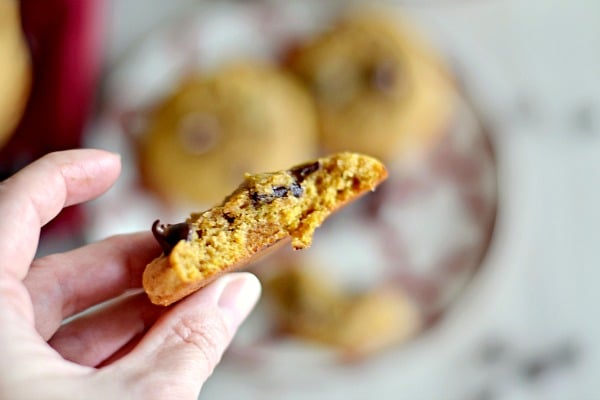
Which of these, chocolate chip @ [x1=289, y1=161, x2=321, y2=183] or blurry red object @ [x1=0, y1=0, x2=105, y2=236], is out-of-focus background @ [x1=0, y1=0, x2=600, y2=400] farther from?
chocolate chip @ [x1=289, y1=161, x2=321, y2=183]

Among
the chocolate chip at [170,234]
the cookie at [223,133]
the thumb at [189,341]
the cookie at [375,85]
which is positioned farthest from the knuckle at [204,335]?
the cookie at [375,85]

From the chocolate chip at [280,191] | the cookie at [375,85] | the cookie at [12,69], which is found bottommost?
the cookie at [12,69]

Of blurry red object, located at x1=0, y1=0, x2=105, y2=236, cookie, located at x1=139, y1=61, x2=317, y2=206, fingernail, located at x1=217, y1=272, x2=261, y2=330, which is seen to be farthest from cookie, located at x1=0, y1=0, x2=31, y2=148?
fingernail, located at x1=217, y1=272, x2=261, y2=330

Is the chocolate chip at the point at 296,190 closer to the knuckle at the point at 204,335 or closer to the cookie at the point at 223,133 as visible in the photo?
the knuckle at the point at 204,335

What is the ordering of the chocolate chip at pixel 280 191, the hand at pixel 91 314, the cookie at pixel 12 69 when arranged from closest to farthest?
1. the hand at pixel 91 314
2. the chocolate chip at pixel 280 191
3. the cookie at pixel 12 69

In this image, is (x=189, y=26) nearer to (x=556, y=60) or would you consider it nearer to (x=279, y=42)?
(x=279, y=42)
